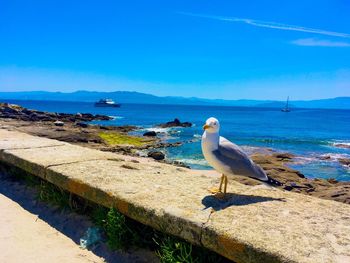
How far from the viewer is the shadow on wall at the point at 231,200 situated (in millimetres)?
3590

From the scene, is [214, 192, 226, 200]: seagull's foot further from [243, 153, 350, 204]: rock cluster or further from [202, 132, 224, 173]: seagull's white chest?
[243, 153, 350, 204]: rock cluster

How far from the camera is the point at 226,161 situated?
12.5ft

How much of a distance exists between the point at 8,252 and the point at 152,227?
141cm

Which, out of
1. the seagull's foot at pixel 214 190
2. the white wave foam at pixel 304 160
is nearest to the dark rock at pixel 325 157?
the white wave foam at pixel 304 160

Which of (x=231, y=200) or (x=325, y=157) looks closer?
(x=231, y=200)

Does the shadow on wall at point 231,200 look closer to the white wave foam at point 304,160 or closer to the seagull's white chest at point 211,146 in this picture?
the seagull's white chest at point 211,146

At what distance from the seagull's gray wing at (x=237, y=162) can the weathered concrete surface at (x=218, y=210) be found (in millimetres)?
267

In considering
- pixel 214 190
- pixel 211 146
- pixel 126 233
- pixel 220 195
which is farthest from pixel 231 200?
pixel 126 233

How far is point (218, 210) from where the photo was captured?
3445 mm

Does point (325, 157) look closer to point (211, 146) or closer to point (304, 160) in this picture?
point (304, 160)

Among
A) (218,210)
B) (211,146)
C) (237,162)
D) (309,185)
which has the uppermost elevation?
(211,146)

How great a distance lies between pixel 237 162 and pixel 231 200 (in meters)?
0.38

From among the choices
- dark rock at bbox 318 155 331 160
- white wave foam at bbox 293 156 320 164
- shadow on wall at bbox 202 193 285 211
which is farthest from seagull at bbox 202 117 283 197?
dark rock at bbox 318 155 331 160

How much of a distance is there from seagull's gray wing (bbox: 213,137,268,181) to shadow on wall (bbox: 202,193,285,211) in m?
0.23
